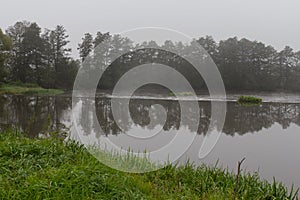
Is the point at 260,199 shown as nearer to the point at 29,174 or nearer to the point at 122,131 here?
the point at 29,174

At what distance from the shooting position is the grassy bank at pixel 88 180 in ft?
6.73

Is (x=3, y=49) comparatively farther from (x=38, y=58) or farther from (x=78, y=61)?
(x=78, y=61)

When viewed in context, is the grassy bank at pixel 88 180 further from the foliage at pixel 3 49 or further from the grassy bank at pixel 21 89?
the foliage at pixel 3 49

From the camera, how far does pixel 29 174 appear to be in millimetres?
2369

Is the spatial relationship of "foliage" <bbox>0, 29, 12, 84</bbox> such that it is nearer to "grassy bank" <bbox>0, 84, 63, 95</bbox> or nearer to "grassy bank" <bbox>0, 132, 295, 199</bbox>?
"grassy bank" <bbox>0, 84, 63, 95</bbox>

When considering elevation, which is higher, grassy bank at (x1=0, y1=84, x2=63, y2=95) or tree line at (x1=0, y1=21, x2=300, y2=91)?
tree line at (x1=0, y1=21, x2=300, y2=91)

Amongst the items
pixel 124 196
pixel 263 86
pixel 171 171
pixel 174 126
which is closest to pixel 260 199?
pixel 171 171

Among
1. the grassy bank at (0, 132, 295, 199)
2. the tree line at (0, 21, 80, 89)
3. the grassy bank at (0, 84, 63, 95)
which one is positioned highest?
the tree line at (0, 21, 80, 89)

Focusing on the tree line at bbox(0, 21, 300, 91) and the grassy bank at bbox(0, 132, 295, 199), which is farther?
the tree line at bbox(0, 21, 300, 91)

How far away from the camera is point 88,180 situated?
7.16 ft

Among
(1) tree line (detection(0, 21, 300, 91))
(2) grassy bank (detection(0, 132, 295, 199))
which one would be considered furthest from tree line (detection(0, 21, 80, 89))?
(2) grassy bank (detection(0, 132, 295, 199))

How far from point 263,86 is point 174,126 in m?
23.9

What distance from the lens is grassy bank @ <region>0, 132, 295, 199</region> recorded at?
2051 millimetres

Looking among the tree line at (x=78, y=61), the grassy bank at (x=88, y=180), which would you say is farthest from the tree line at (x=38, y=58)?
the grassy bank at (x=88, y=180)
